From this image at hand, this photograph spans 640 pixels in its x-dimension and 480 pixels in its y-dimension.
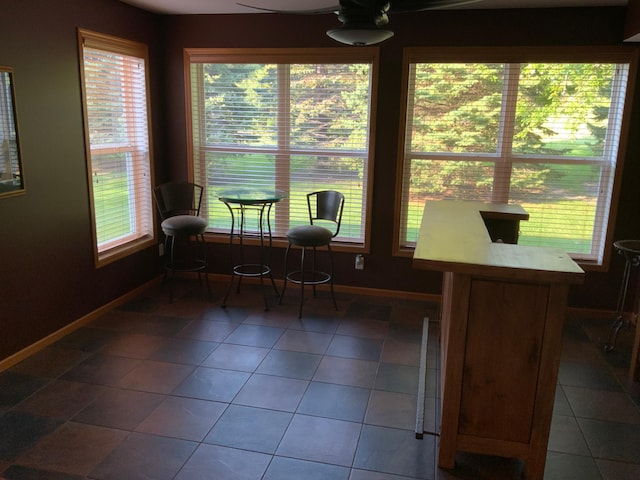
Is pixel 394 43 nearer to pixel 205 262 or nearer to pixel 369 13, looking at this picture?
pixel 369 13

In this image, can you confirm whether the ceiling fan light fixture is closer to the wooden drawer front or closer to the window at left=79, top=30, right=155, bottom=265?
the wooden drawer front

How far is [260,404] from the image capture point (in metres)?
2.79

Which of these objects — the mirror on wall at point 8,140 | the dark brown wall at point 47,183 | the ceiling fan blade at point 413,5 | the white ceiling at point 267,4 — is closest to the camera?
the ceiling fan blade at point 413,5

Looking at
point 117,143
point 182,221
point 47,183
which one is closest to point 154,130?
point 117,143

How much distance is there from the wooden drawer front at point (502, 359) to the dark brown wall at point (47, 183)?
2.63 meters

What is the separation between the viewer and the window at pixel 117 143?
3.76 meters

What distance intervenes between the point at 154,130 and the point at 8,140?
1612mm

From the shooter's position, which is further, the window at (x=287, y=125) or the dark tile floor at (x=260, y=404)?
the window at (x=287, y=125)

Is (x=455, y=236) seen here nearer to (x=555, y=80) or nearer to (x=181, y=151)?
(x=555, y=80)

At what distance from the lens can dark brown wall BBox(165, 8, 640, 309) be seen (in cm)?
385

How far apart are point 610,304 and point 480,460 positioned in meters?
2.45

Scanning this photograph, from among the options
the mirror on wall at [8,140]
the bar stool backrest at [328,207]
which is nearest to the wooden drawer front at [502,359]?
the bar stool backrest at [328,207]

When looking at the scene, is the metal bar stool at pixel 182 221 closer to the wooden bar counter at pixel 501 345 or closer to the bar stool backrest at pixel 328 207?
the bar stool backrest at pixel 328 207

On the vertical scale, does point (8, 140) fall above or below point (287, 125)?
below
